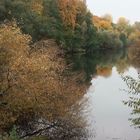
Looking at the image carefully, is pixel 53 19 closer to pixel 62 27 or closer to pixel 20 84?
pixel 62 27

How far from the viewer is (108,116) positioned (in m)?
31.8

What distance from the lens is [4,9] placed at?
6222 cm

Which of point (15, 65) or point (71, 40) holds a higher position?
point (71, 40)

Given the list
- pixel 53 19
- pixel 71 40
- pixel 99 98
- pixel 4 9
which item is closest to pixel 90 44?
pixel 71 40

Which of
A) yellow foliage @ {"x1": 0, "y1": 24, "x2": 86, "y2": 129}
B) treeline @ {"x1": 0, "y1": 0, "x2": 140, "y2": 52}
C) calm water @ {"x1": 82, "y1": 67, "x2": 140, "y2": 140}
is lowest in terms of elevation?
calm water @ {"x1": 82, "y1": 67, "x2": 140, "y2": 140}

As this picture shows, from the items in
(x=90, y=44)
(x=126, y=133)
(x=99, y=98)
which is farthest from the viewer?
(x=90, y=44)

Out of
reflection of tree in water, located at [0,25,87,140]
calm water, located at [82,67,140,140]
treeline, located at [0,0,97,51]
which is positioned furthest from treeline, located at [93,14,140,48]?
reflection of tree in water, located at [0,25,87,140]

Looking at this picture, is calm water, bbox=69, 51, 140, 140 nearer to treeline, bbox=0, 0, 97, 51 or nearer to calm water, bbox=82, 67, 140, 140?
calm water, bbox=82, 67, 140, 140

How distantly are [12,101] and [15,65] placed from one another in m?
1.70

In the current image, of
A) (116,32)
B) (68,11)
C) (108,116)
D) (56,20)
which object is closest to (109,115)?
(108,116)

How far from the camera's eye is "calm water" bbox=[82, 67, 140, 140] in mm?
26328

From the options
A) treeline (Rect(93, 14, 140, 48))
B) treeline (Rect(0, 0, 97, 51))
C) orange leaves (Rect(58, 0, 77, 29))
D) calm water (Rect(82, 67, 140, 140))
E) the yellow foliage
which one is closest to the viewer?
the yellow foliage

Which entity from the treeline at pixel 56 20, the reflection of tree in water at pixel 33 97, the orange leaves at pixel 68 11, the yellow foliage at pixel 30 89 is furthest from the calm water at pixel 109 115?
the orange leaves at pixel 68 11

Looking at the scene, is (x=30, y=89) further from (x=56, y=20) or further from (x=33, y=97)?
(x=56, y=20)
